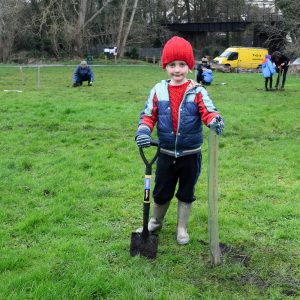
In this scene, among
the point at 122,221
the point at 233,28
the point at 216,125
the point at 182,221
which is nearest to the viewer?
the point at 216,125

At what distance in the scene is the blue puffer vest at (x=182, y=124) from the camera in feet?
13.5

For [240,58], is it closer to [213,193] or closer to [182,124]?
[182,124]

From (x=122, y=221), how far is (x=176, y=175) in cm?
102

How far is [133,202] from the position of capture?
225 inches

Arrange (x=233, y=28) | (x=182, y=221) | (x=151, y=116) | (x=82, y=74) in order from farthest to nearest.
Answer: (x=233, y=28), (x=82, y=74), (x=182, y=221), (x=151, y=116)

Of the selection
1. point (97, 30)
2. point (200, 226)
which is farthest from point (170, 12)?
point (200, 226)

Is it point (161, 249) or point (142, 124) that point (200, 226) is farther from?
point (142, 124)

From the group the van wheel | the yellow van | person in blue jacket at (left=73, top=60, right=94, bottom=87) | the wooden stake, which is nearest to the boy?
the wooden stake

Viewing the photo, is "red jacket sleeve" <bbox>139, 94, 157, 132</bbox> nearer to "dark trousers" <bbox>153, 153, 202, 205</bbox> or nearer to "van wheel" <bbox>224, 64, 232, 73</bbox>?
"dark trousers" <bbox>153, 153, 202, 205</bbox>

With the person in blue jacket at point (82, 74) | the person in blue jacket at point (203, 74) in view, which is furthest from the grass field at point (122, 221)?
the person in blue jacket at point (203, 74)

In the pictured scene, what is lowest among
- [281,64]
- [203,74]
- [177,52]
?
[203,74]

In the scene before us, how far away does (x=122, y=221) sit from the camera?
511 centimetres

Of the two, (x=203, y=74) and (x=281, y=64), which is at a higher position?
(x=281, y=64)

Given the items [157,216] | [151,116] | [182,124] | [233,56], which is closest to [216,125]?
[182,124]
